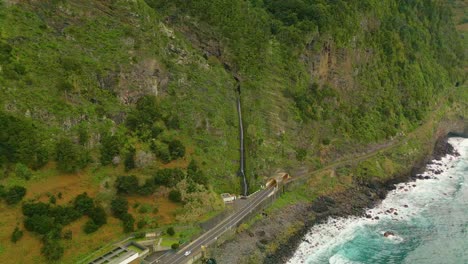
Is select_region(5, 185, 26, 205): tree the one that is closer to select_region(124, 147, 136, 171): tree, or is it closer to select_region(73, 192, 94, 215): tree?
select_region(73, 192, 94, 215): tree

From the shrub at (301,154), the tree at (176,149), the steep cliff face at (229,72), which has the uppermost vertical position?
the steep cliff face at (229,72)

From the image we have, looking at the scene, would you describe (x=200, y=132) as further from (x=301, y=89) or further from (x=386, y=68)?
(x=386, y=68)

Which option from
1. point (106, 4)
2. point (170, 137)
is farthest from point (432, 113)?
point (106, 4)

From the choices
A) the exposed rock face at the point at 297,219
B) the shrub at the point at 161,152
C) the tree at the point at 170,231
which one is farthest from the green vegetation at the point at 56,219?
the exposed rock face at the point at 297,219

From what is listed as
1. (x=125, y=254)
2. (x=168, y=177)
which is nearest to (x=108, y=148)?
(x=168, y=177)

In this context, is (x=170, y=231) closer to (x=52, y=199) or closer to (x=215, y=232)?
(x=215, y=232)

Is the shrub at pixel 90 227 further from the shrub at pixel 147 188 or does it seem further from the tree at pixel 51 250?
the shrub at pixel 147 188
